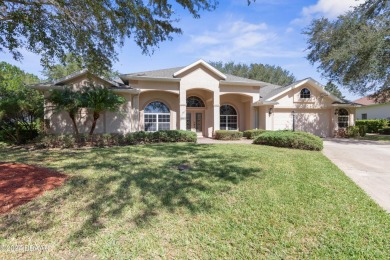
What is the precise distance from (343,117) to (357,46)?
757 centimetres

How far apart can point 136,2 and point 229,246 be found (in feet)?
31.0

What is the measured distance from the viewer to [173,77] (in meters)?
17.1

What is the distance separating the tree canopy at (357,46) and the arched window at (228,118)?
342 inches

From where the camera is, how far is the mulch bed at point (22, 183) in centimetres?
444

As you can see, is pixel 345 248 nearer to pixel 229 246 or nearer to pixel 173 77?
pixel 229 246

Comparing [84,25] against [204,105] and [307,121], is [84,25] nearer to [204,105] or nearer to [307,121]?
[204,105]

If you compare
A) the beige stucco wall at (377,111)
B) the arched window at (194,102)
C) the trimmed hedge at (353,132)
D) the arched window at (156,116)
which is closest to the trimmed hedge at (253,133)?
the arched window at (194,102)

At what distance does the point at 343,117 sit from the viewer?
21.1 metres

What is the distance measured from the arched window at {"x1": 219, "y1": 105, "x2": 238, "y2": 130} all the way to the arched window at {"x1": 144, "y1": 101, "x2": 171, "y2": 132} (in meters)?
5.34

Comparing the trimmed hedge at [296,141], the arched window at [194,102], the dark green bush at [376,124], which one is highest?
the arched window at [194,102]

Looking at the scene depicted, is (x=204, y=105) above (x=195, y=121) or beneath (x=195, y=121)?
above

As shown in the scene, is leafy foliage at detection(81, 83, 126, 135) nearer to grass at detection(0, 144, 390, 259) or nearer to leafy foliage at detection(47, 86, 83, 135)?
leafy foliage at detection(47, 86, 83, 135)

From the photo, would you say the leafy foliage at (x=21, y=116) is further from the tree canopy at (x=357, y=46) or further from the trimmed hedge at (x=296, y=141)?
the tree canopy at (x=357, y=46)

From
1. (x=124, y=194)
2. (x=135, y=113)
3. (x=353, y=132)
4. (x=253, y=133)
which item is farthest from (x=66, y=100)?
(x=353, y=132)
